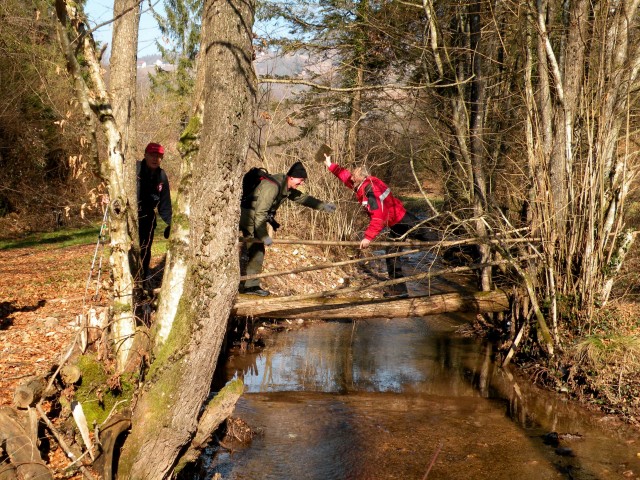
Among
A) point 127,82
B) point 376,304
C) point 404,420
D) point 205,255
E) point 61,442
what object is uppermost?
point 127,82

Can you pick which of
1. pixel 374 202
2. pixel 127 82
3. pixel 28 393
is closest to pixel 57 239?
pixel 374 202

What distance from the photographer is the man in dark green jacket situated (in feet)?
26.2

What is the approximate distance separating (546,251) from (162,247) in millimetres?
8065

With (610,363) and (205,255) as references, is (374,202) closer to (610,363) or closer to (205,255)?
(610,363)

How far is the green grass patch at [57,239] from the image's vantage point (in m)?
14.5

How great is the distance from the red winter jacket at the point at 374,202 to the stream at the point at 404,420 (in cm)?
191

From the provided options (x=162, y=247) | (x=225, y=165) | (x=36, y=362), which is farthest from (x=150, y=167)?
(x=162, y=247)

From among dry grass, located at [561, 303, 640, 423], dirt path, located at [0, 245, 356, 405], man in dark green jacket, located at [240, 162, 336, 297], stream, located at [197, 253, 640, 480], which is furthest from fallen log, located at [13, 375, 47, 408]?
dry grass, located at [561, 303, 640, 423]

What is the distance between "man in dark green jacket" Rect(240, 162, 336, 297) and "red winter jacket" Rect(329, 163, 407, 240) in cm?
50

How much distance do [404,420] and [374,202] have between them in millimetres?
3224

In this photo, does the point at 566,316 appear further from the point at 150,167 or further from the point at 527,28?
the point at 150,167

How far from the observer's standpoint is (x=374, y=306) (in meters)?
8.42

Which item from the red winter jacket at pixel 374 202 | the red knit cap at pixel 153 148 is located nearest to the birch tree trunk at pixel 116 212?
the red knit cap at pixel 153 148

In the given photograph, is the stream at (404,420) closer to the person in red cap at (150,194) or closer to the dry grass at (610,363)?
the dry grass at (610,363)
